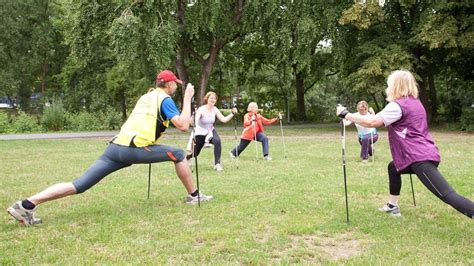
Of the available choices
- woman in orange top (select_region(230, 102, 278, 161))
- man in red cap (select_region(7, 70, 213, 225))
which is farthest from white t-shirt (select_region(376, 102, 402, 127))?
woman in orange top (select_region(230, 102, 278, 161))

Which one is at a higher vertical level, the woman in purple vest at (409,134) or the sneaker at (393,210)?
the woman in purple vest at (409,134)

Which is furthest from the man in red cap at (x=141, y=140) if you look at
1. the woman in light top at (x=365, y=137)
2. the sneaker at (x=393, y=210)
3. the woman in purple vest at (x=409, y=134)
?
the woman in light top at (x=365, y=137)

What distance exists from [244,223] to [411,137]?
2.30 meters

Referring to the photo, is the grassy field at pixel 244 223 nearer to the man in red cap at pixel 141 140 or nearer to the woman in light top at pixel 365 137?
the man in red cap at pixel 141 140

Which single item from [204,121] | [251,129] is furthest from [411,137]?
[251,129]

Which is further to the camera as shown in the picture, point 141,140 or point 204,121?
point 204,121

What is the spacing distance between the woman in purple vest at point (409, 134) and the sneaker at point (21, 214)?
4120mm

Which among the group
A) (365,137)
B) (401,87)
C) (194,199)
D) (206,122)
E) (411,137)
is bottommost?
(194,199)

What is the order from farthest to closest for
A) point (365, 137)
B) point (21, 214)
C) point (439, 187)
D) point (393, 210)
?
point (365, 137) → point (393, 210) → point (21, 214) → point (439, 187)

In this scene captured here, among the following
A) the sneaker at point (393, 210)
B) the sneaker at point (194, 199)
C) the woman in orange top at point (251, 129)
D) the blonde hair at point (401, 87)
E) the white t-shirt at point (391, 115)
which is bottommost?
the sneaker at point (393, 210)

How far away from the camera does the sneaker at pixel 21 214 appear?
621cm

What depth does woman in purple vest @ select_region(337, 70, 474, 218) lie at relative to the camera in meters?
5.52

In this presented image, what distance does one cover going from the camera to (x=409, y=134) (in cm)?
572

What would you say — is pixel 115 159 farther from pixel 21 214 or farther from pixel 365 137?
pixel 365 137
